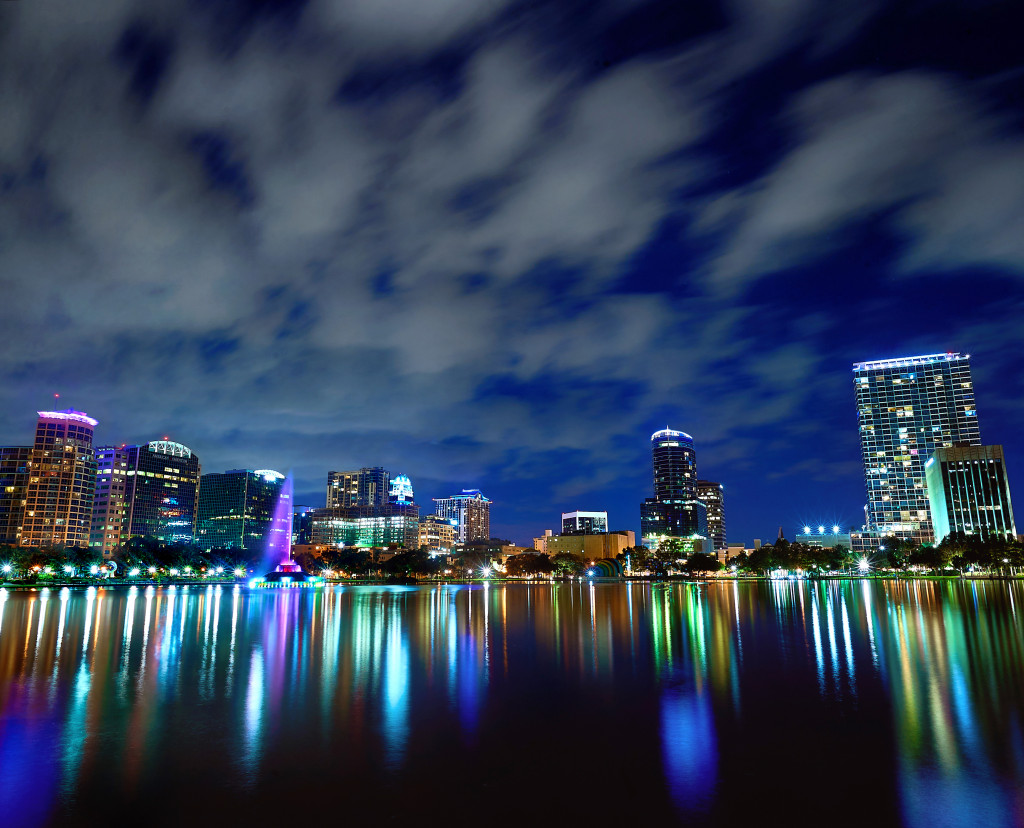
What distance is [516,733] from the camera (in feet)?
56.4

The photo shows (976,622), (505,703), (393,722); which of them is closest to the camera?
(393,722)

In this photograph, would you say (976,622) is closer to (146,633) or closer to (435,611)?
(435,611)

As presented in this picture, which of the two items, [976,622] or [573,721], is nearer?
[573,721]

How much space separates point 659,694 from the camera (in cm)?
2148

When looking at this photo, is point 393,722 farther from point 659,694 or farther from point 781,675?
point 781,675

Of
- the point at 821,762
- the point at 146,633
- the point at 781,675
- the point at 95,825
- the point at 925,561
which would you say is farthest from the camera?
the point at 925,561

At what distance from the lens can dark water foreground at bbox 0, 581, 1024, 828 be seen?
12.1 m

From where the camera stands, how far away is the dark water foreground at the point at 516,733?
1215 centimetres

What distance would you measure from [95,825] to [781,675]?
72.9ft

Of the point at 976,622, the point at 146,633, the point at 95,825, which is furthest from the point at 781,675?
the point at 146,633

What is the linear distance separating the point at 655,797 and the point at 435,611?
1975 inches

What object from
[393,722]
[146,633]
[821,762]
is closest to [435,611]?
[146,633]

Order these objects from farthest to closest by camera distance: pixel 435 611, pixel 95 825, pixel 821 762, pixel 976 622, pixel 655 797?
pixel 435 611
pixel 976 622
pixel 821 762
pixel 655 797
pixel 95 825

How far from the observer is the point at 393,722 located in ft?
59.0
